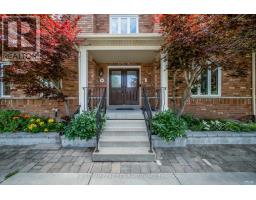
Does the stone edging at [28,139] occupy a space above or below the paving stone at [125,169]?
above

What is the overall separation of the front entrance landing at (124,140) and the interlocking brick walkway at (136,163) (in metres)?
0.17

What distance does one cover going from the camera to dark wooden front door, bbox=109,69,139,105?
9.60 m

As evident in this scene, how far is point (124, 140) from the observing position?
5.04 meters

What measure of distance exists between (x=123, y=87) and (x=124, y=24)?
3305 mm

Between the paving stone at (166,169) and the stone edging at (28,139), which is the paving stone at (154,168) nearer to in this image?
the paving stone at (166,169)

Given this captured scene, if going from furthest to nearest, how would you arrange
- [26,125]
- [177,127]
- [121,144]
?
[26,125], [177,127], [121,144]

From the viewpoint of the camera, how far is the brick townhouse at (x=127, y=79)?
6.55m

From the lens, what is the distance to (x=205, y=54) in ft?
17.0

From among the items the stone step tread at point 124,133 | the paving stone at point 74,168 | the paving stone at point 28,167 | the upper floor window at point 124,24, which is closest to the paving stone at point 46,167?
the paving stone at point 28,167

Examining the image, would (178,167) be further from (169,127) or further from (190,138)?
(190,138)

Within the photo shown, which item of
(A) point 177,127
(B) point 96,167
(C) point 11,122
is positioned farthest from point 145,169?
(C) point 11,122
